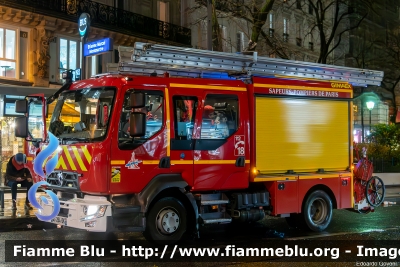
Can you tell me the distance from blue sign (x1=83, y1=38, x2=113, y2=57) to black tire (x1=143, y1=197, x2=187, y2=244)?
21.2ft

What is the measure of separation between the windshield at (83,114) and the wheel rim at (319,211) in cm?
513

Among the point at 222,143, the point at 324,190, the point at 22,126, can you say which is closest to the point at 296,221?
the point at 324,190

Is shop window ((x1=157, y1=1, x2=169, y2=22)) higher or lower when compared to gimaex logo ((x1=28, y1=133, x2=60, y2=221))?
higher

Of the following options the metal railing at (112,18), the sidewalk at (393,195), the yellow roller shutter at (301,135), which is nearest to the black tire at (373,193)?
the yellow roller shutter at (301,135)

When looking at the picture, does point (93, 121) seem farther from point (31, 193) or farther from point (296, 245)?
point (296, 245)

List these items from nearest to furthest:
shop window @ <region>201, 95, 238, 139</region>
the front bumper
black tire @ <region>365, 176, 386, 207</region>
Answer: the front bumper < shop window @ <region>201, 95, 238, 139</region> < black tire @ <region>365, 176, 386, 207</region>

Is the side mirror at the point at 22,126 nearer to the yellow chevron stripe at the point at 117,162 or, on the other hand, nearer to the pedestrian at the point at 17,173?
the yellow chevron stripe at the point at 117,162

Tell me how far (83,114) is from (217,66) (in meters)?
2.64

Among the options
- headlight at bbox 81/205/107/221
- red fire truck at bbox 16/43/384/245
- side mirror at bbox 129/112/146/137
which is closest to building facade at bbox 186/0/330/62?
red fire truck at bbox 16/43/384/245

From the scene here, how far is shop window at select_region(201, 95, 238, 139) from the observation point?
9.53 m

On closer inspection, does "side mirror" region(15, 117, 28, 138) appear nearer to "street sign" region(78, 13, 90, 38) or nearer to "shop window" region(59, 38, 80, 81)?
"street sign" region(78, 13, 90, 38)

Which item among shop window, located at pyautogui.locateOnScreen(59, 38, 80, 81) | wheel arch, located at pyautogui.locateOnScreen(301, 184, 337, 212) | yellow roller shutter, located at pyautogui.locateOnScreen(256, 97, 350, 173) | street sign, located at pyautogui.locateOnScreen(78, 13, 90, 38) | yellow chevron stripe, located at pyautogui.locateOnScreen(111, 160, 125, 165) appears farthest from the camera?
shop window, located at pyautogui.locateOnScreen(59, 38, 80, 81)

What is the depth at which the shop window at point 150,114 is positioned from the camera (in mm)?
8594

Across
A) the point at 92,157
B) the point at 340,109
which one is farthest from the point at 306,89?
the point at 92,157
